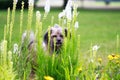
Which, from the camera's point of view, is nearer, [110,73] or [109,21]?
[110,73]

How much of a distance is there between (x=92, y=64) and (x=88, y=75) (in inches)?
8.6

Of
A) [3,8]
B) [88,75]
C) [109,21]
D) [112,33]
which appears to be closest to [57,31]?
[88,75]

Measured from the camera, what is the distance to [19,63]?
5.82m

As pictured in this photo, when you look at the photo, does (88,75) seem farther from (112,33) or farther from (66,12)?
(112,33)

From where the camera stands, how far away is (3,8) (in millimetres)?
31547

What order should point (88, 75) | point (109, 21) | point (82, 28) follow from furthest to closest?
point (109, 21) → point (82, 28) → point (88, 75)

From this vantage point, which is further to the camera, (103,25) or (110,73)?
(103,25)

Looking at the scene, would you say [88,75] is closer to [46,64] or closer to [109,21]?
[46,64]

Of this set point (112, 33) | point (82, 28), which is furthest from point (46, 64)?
point (82, 28)

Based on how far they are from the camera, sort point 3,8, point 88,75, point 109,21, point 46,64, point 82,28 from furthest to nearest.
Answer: point 3,8 → point 109,21 → point 82,28 → point 46,64 → point 88,75

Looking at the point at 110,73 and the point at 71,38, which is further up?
the point at 71,38

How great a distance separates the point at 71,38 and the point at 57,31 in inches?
154

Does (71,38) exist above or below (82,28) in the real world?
above

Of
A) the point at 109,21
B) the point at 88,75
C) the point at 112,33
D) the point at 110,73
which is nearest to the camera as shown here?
the point at 88,75
